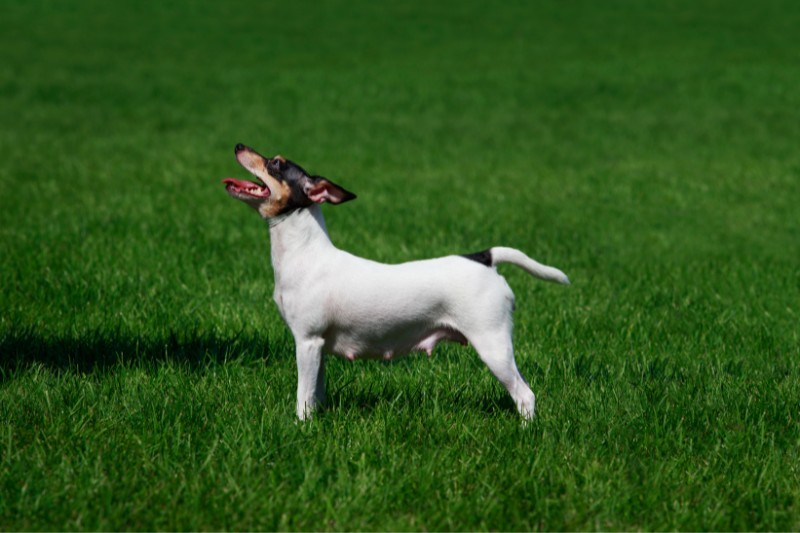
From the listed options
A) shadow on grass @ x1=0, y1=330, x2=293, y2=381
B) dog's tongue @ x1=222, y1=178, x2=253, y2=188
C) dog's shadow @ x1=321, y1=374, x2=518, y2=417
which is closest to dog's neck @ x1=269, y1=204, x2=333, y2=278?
dog's tongue @ x1=222, y1=178, x2=253, y2=188

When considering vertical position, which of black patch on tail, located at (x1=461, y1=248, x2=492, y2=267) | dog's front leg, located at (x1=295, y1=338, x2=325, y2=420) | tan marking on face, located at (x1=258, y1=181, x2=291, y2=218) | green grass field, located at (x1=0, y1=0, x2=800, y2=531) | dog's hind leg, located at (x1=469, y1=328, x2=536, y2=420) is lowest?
green grass field, located at (x1=0, y1=0, x2=800, y2=531)

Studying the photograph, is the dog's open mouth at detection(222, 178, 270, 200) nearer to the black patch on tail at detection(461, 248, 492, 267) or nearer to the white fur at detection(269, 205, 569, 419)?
the white fur at detection(269, 205, 569, 419)

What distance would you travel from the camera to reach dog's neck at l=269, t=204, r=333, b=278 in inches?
197

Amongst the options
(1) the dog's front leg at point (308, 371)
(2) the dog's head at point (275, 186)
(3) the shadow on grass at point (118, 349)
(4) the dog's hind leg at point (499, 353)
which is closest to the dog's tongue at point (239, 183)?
(2) the dog's head at point (275, 186)

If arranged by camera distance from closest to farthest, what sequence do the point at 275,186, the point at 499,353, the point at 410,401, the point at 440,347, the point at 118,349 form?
the point at 499,353 < the point at 275,186 < the point at 410,401 < the point at 118,349 < the point at 440,347

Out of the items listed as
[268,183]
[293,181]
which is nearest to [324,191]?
[293,181]

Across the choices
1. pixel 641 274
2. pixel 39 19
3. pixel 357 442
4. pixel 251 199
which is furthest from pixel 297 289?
pixel 39 19

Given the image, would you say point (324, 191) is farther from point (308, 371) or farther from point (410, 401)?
point (410, 401)

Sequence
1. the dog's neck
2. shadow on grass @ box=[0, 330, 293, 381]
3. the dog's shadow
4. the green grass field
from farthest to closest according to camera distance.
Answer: shadow on grass @ box=[0, 330, 293, 381], the dog's shadow, the dog's neck, the green grass field

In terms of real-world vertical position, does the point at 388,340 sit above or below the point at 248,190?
below

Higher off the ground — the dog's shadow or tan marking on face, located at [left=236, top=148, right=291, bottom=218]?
tan marking on face, located at [left=236, top=148, right=291, bottom=218]

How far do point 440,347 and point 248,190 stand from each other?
7.80 feet

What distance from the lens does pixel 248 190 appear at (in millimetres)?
4961

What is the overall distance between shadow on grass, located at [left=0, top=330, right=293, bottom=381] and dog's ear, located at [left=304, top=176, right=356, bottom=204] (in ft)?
5.93
